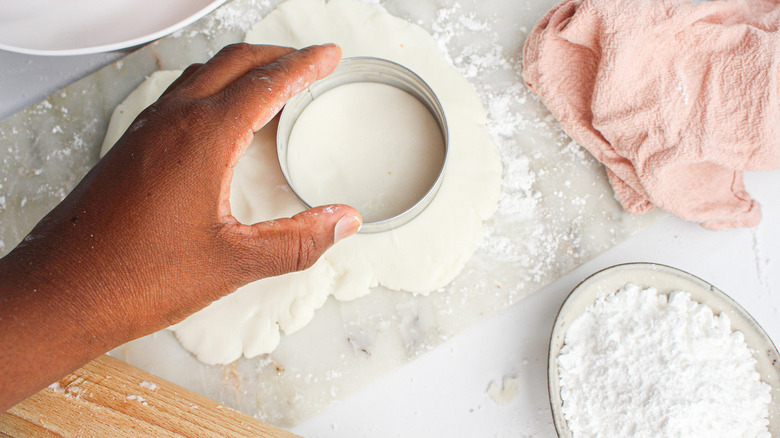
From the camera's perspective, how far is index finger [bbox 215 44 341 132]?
819mm

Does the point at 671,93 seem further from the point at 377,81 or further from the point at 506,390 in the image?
the point at 506,390

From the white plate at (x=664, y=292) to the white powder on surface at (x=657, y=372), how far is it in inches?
0.5

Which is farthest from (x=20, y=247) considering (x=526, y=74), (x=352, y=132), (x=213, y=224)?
(x=526, y=74)

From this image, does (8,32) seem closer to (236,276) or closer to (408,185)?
(236,276)

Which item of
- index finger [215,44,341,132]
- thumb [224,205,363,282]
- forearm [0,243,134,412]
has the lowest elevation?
thumb [224,205,363,282]

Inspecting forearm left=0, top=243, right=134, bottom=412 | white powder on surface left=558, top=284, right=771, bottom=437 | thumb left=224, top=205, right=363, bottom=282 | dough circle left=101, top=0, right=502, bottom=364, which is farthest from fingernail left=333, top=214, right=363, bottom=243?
white powder on surface left=558, top=284, right=771, bottom=437

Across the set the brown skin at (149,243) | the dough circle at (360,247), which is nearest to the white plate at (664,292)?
the dough circle at (360,247)

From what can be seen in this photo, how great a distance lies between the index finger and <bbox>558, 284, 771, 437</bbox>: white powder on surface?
2.24ft

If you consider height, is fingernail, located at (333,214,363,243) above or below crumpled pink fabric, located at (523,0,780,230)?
above

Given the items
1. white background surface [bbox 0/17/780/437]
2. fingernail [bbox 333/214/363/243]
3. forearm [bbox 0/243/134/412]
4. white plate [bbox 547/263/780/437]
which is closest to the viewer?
forearm [bbox 0/243/134/412]

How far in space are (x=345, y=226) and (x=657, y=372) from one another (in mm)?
635

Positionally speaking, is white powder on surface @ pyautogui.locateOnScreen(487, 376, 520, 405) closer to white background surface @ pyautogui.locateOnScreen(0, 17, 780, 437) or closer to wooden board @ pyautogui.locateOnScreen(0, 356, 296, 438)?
white background surface @ pyautogui.locateOnScreen(0, 17, 780, 437)

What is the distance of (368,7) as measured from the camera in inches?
41.2

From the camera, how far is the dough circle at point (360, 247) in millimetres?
982
